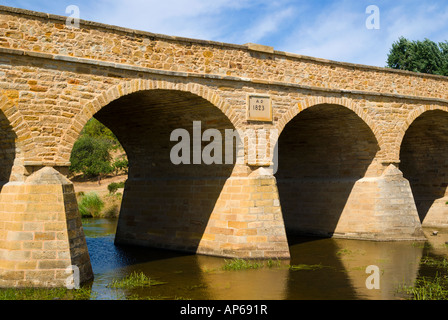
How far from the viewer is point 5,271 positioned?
9234 millimetres

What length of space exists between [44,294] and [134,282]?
6.45ft

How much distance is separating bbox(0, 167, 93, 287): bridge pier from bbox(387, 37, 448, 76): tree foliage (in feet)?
99.8

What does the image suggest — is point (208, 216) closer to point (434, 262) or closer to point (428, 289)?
point (434, 262)

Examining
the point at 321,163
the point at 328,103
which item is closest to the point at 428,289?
the point at 328,103

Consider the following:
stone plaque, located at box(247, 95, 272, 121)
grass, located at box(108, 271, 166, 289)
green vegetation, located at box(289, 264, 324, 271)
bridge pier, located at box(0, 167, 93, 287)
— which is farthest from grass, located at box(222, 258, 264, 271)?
stone plaque, located at box(247, 95, 272, 121)

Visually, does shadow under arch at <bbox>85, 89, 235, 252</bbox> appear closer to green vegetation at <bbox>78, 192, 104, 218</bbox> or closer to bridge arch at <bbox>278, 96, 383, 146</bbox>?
bridge arch at <bbox>278, 96, 383, 146</bbox>

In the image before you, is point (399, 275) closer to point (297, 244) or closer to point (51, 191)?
point (297, 244)

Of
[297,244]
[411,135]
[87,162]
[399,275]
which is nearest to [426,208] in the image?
[411,135]

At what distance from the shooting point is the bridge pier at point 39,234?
30.3 feet

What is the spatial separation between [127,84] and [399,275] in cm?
770

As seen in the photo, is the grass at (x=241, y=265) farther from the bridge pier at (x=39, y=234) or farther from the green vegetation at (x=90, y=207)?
the green vegetation at (x=90, y=207)

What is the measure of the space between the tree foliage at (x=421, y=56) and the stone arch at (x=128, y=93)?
25.9m
